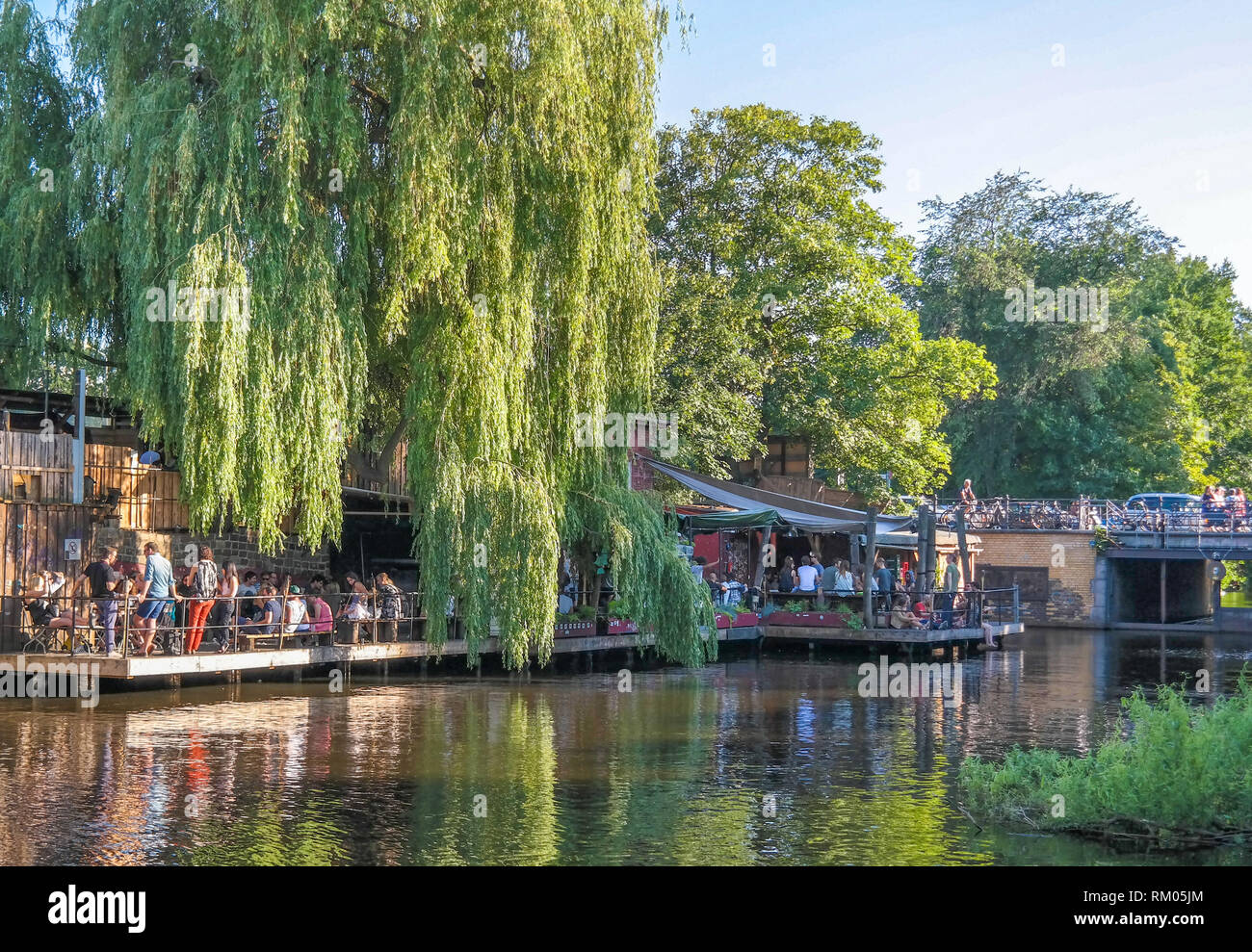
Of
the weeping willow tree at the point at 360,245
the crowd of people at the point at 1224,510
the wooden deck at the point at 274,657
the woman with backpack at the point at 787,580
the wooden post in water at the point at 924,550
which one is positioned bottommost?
the wooden deck at the point at 274,657

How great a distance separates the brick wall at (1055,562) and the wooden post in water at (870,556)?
1790 centimetres

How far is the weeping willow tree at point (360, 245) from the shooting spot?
1809 centimetres

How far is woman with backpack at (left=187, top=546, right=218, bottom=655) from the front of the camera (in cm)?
1975

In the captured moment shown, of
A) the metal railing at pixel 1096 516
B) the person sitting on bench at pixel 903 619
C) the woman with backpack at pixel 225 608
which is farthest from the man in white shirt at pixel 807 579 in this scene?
the woman with backpack at pixel 225 608

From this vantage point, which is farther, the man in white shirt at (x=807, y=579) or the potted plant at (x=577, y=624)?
the man in white shirt at (x=807, y=579)

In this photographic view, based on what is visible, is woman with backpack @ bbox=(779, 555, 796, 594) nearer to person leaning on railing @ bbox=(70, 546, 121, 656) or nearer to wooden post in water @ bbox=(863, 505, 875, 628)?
wooden post in water @ bbox=(863, 505, 875, 628)

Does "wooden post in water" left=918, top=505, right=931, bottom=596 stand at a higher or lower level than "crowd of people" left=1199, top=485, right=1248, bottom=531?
lower

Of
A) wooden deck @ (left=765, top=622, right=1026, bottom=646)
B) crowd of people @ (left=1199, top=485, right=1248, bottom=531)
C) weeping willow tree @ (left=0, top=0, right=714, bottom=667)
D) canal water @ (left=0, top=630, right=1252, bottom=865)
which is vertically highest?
weeping willow tree @ (left=0, top=0, right=714, bottom=667)

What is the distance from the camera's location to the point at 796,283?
37.8 meters

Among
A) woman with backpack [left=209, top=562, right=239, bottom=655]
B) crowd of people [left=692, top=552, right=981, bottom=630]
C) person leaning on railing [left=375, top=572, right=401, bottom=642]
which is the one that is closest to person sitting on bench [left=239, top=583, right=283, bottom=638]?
woman with backpack [left=209, top=562, right=239, bottom=655]

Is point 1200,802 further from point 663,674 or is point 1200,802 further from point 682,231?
point 682,231

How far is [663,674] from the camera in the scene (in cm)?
2480

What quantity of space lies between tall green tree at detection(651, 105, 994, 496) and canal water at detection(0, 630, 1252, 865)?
15.6 metres

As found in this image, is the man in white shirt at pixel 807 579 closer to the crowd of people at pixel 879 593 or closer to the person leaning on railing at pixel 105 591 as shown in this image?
the crowd of people at pixel 879 593
